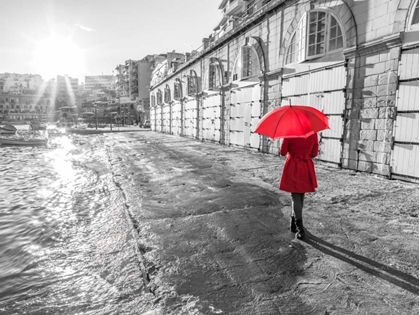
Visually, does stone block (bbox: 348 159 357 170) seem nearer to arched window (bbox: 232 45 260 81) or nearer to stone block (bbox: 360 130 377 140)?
stone block (bbox: 360 130 377 140)

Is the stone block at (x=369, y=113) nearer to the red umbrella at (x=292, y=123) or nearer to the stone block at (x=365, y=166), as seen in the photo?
the stone block at (x=365, y=166)

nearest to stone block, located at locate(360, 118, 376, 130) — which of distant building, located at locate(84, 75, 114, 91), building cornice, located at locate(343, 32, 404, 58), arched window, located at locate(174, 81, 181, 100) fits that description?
building cornice, located at locate(343, 32, 404, 58)

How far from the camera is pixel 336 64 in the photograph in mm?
9148

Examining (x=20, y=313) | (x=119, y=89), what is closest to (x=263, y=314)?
(x=20, y=313)

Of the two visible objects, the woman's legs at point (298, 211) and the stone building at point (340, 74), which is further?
the stone building at point (340, 74)

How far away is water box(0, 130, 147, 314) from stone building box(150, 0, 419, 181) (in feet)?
20.3

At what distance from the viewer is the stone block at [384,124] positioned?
7.49 metres

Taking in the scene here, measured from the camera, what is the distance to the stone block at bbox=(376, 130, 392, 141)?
24.7ft

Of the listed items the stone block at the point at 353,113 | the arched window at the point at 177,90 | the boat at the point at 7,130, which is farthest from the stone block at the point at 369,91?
the boat at the point at 7,130

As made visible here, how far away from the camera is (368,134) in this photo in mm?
8250

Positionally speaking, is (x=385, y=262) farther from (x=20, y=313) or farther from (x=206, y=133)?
(x=206, y=133)

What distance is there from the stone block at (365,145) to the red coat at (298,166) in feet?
18.2

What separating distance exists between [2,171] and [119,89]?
97054mm

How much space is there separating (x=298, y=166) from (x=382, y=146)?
553cm
